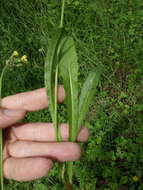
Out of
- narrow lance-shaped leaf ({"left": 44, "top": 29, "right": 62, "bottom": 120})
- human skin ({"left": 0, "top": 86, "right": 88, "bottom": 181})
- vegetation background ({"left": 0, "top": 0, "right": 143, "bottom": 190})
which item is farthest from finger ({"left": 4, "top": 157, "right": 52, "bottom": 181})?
vegetation background ({"left": 0, "top": 0, "right": 143, "bottom": 190})

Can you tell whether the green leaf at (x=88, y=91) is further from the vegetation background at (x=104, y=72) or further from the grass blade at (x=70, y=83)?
the vegetation background at (x=104, y=72)

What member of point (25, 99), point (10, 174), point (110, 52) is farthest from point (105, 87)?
point (10, 174)

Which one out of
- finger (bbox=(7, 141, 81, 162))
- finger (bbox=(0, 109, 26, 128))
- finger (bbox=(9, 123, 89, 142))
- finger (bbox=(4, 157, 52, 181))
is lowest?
finger (bbox=(4, 157, 52, 181))

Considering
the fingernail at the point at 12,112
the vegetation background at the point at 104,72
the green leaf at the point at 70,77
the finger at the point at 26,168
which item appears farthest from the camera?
the vegetation background at the point at 104,72

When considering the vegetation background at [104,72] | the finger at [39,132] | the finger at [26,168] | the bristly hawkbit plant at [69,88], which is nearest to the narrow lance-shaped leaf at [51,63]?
the bristly hawkbit plant at [69,88]

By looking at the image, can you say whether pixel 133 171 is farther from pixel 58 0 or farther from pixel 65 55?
pixel 58 0

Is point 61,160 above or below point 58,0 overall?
below

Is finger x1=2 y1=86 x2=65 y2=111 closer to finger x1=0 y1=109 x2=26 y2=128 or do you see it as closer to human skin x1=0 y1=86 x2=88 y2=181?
human skin x1=0 y1=86 x2=88 y2=181

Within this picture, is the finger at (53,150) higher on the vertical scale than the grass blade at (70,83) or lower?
lower
